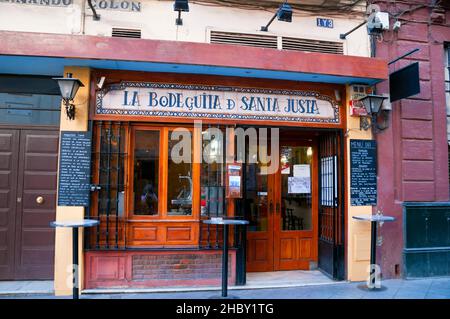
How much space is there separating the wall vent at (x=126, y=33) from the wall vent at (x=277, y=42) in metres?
1.15

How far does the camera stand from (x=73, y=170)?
5664mm

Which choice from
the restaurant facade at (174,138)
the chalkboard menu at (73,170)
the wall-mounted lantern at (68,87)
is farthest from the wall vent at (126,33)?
the chalkboard menu at (73,170)

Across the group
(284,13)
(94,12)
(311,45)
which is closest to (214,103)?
(284,13)

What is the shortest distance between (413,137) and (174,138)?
4.13 m

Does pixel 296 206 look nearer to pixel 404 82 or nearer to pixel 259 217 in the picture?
pixel 259 217

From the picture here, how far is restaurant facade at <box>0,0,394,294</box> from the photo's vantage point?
5.62m

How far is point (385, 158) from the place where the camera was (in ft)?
21.6

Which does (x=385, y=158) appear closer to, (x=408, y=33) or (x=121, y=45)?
(x=408, y=33)

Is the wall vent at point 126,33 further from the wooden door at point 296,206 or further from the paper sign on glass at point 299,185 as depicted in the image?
the paper sign on glass at point 299,185

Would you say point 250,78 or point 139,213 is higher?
point 250,78

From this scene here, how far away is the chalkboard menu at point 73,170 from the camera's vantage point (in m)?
5.64

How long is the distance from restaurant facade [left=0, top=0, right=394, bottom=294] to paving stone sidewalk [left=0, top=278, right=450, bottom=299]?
256mm
